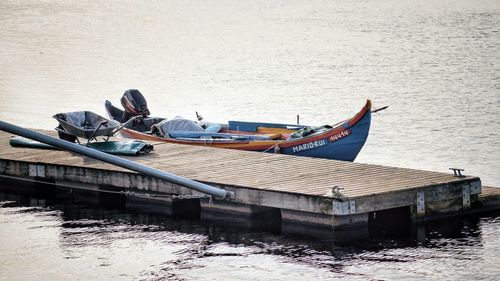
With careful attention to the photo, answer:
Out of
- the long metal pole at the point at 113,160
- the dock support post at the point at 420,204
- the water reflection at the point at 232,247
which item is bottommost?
the water reflection at the point at 232,247

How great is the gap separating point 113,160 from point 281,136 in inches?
346

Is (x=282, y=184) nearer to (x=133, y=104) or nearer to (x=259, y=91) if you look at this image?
(x=133, y=104)

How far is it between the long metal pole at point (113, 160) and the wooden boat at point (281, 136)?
571 centimetres

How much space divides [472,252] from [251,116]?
24706mm

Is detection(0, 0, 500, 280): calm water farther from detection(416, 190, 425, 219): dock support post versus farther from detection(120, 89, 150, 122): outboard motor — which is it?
detection(120, 89, 150, 122): outboard motor

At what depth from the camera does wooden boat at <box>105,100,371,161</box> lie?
30.4 m

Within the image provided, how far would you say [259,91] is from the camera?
182 feet

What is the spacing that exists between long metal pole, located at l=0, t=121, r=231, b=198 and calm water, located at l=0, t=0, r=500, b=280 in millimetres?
990

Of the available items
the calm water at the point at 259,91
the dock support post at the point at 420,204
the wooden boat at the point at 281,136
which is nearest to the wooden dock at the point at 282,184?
the dock support post at the point at 420,204

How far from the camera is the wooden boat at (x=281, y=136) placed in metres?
30.4

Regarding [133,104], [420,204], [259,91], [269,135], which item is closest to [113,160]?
[420,204]

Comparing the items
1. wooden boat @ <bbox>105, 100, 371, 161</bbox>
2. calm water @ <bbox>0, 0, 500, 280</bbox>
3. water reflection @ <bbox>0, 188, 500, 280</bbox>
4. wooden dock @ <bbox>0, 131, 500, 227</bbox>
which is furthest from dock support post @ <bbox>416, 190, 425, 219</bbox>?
wooden boat @ <bbox>105, 100, 371, 161</bbox>

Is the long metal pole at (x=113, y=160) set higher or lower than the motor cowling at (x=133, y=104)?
lower

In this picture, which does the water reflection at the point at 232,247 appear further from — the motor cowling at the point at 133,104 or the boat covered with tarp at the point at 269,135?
the motor cowling at the point at 133,104
